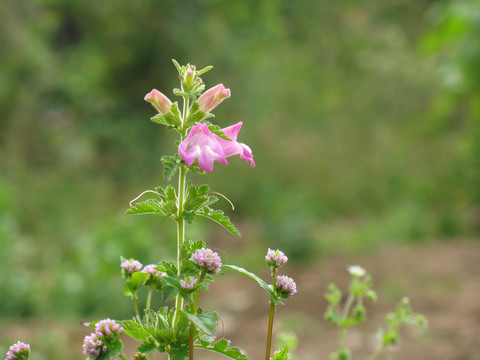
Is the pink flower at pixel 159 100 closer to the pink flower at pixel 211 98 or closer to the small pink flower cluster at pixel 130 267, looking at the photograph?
the pink flower at pixel 211 98

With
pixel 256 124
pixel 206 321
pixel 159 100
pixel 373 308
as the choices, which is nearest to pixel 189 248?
pixel 206 321

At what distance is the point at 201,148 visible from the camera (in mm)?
978

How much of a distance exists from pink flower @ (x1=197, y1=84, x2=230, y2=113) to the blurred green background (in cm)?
358

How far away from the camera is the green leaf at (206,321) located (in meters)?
0.89

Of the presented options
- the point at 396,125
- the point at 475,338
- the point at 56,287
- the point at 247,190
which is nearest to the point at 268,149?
the point at 247,190

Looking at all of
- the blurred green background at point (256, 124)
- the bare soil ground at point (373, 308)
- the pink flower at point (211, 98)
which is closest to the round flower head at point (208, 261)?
the pink flower at point (211, 98)

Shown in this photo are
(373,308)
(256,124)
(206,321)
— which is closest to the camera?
(206,321)

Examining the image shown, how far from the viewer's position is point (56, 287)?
4156mm

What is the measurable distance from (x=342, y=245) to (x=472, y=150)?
5.65ft

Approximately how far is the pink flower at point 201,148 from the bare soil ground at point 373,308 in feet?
7.35

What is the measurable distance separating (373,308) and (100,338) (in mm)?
3169

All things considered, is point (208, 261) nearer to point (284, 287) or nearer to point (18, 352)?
point (284, 287)

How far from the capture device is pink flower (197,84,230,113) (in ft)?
3.43

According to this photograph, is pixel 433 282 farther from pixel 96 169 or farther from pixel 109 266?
pixel 96 169
